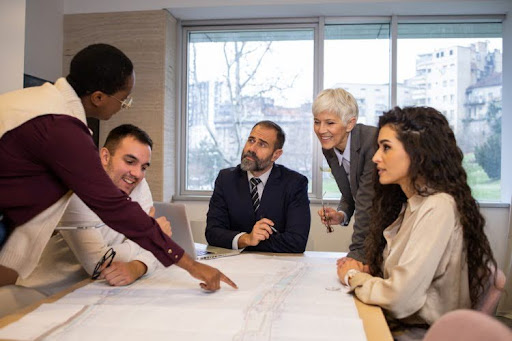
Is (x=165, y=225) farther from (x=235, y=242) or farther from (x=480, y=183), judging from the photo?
(x=480, y=183)

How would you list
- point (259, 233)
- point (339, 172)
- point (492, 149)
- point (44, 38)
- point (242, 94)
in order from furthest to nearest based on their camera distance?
point (242, 94) → point (492, 149) → point (44, 38) → point (339, 172) → point (259, 233)

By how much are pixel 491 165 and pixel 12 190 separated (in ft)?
14.4

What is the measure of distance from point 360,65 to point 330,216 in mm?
2763

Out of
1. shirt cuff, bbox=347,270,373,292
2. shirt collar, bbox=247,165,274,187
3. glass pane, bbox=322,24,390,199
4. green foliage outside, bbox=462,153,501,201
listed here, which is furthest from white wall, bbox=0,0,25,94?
green foliage outside, bbox=462,153,501,201

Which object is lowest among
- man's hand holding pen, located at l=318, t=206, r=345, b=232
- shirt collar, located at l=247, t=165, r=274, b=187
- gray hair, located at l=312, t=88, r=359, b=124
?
man's hand holding pen, located at l=318, t=206, r=345, b=232

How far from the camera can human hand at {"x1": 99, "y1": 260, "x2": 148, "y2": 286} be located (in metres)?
1.66

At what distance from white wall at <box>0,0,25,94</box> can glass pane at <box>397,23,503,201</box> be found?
11.0 feet

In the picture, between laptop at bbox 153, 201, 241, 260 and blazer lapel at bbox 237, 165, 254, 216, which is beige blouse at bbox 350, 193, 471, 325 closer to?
laptop at bbox 153, 201, 241, 260

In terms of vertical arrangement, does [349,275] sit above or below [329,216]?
below

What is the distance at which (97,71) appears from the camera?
5.36ft

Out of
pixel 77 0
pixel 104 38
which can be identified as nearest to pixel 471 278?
pixel 104 38

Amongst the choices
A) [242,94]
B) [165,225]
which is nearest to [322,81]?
[242,94]

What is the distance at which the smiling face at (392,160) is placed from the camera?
171cm

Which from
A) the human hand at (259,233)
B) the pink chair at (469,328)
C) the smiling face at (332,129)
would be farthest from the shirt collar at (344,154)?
the pink chair at (469,328)
